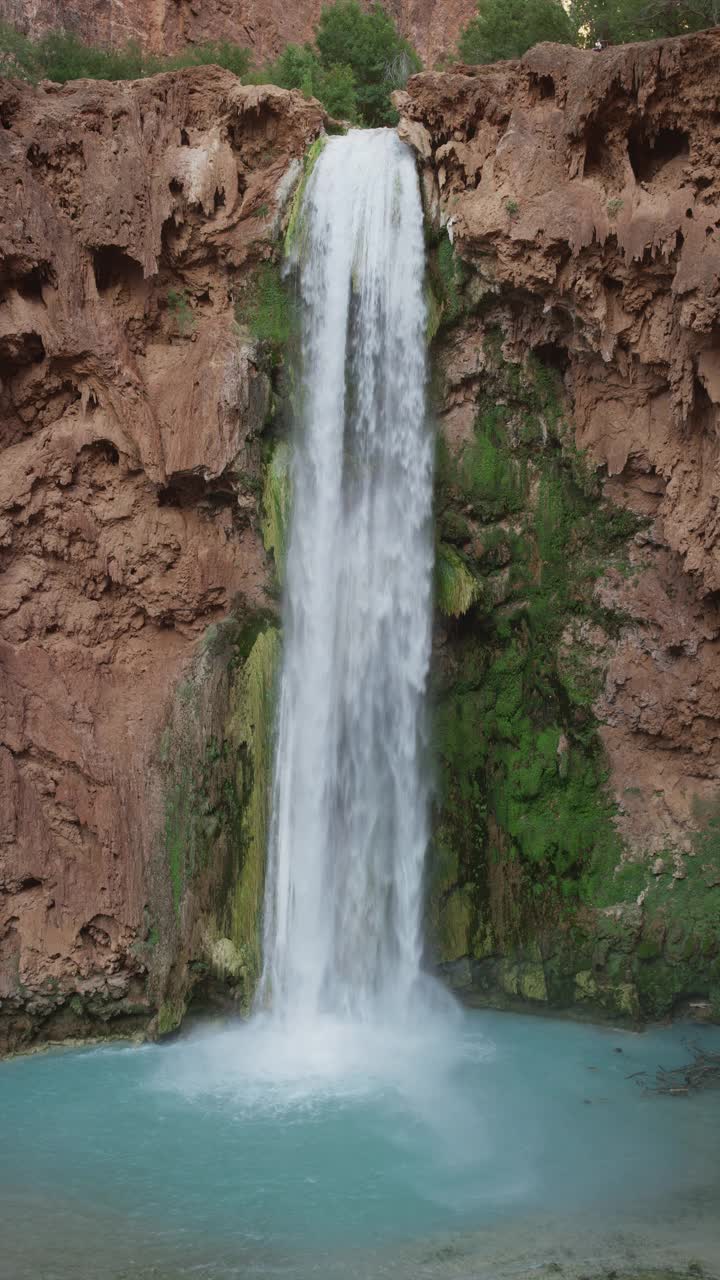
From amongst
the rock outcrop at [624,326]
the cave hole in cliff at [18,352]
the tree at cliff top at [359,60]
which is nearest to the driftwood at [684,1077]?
the rock outcrop at [624,326]

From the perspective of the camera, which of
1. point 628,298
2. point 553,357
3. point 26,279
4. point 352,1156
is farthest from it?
point 553,357

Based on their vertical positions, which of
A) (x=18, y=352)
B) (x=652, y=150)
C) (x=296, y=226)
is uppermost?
(x=652, y=150)

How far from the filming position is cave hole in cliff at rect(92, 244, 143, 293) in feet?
40.1

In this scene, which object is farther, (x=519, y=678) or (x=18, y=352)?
(x=519, y=678)

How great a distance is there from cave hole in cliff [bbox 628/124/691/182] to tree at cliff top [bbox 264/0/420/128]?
35.7ft

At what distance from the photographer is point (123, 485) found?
12312 millimetres

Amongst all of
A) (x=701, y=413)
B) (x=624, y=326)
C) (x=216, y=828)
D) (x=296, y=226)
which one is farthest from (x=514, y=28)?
(x=216, y=828)

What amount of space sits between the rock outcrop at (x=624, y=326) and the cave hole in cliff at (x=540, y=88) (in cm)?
2

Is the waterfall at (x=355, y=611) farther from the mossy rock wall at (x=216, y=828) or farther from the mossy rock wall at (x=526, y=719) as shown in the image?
the mossy rock wall at (x=526, y=719)

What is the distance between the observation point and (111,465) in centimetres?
1230

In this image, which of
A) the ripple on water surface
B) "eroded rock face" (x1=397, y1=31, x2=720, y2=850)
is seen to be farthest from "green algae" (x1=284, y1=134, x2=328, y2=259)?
the ripple on water surface

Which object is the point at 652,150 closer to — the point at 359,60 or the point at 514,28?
the point at 514,28

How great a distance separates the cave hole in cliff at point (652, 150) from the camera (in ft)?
38.0

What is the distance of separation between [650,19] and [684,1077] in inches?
635
